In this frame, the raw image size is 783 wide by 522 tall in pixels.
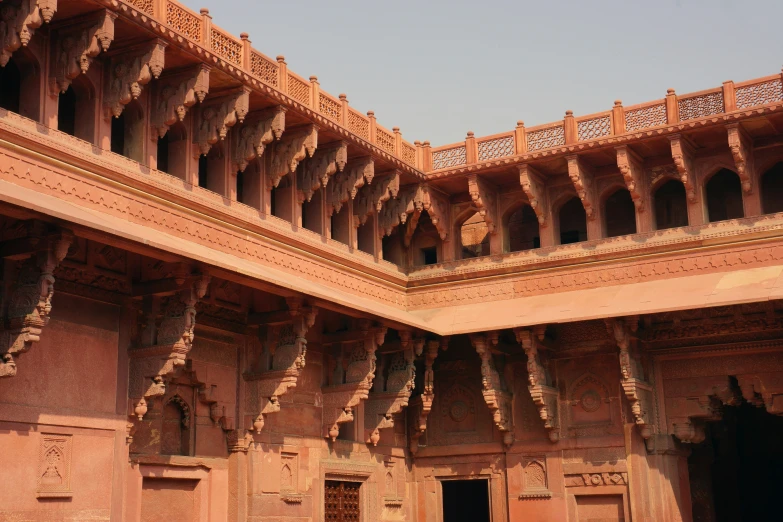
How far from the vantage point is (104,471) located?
10938 millimetres

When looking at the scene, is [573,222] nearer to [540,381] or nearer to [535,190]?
[535,190]

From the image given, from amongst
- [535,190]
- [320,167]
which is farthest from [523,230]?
[320,167]

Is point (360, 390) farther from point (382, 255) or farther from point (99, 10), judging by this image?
point (99, 10)

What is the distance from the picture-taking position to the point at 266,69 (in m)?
13.2

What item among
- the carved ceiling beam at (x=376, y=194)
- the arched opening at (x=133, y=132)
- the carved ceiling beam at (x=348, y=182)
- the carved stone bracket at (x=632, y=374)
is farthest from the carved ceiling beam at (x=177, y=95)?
the carved stone bracket at (x=632, y=374)

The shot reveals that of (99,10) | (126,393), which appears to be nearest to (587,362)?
(126,393)

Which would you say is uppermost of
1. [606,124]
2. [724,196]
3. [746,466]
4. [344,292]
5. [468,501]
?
[606,124]

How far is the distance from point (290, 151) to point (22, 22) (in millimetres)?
4377

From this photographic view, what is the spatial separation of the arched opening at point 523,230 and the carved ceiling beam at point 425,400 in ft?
7.29

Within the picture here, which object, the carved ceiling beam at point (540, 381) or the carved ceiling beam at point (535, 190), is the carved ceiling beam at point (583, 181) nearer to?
the carved ceiling beam at point (535, 190)

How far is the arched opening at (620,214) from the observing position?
16.3m

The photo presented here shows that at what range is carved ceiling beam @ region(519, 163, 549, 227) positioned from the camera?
15578 mm

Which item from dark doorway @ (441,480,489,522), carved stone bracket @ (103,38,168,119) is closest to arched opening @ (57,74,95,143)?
carved stone bracket @ (103,38,168,119)

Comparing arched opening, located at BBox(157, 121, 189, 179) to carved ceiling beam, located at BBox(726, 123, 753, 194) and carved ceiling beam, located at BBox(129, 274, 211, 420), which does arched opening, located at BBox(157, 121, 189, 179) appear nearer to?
carved ceiling beam, located at BBox(129, 274, 211, 420)
